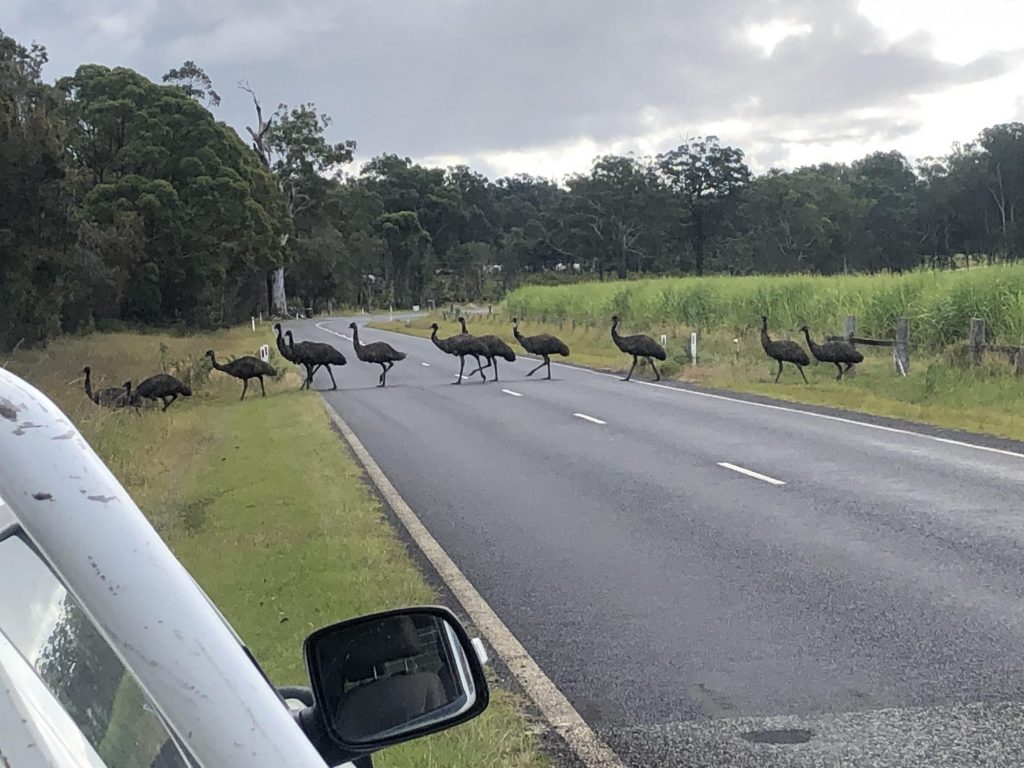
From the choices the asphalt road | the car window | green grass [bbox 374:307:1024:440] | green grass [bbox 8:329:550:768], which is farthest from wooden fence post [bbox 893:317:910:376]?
the car window

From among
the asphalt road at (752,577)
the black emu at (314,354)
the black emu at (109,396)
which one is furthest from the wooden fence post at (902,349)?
the black emu at (109,396)

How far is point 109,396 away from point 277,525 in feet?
32.9

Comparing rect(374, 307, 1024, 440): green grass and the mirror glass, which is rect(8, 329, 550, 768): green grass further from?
rect(374, 307, 1024, 440): green grass

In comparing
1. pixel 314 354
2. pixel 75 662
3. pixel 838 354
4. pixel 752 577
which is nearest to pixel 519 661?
pixel 752 577

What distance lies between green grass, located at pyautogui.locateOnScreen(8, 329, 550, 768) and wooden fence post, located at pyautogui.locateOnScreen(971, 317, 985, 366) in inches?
452

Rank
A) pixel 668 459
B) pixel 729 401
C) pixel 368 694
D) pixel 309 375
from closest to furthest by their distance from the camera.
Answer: pixel 368 694 → pixel 668 459 → pixel 729 401 → pixel 309 375

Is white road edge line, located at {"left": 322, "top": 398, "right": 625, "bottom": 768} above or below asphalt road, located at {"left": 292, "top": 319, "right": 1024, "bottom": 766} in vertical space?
above

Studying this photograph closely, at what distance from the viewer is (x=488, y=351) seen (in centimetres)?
2645

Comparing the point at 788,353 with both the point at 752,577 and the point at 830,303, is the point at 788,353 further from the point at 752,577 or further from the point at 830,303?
the point at 752,577

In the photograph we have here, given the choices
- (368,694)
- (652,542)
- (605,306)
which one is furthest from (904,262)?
(368,694)

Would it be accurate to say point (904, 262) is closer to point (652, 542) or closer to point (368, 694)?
point (652, 542)

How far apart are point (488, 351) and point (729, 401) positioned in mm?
7469

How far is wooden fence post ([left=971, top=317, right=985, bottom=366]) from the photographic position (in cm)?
2078

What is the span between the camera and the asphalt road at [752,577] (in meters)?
5.61
